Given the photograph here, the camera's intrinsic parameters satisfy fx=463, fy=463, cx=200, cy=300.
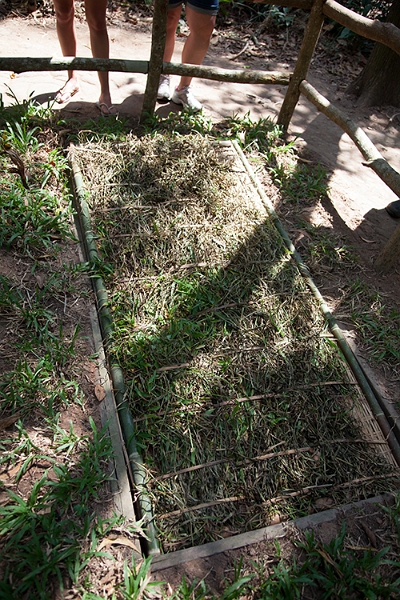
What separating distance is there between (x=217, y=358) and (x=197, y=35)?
281 cm

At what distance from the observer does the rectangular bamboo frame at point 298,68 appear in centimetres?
324

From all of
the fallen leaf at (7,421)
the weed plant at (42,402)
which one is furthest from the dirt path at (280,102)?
the fallen leaf at (7,421)

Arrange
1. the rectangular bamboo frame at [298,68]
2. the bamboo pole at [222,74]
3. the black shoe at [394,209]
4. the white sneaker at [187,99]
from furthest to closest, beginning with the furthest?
1. the white sneaker at [187,99]
2. the black shoe at [394,209]
3. the bamboo pole at [222,74]
4. the rectangular bamboo frame at [298,68]

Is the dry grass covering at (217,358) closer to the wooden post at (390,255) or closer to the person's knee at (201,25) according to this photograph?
the wooden post at (390,255)

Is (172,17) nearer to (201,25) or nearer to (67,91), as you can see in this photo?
(201,25)

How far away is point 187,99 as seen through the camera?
13.8 feet

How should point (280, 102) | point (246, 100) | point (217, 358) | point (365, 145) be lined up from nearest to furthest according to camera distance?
1. point (217, 358)
2. point (365, 145)
3. point (246, 100)
4. point (280, 102)

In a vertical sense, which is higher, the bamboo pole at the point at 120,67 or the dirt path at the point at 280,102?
the bamboo pole at the point at 120,67

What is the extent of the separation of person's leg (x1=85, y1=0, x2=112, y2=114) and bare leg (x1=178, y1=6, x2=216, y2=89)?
Answer: 691 millimetres

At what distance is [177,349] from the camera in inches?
97.9

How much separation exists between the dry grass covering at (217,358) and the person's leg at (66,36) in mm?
818

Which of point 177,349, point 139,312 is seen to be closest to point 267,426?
point 177,349

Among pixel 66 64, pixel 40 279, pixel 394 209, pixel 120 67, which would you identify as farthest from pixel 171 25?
pixel 40 279

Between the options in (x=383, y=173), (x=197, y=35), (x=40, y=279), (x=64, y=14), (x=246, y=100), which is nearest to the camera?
(x=40, y=279)
